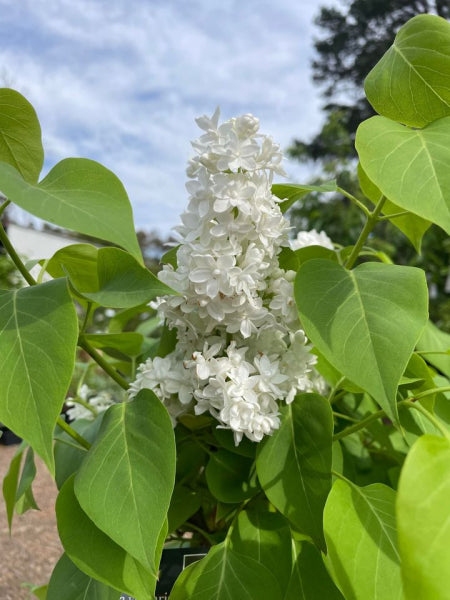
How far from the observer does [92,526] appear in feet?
1.57

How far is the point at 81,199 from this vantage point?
0.43 m

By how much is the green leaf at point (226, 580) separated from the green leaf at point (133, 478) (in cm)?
13

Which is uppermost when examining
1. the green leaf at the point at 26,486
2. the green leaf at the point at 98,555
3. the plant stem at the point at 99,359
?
the plant stem at the point at 99,359

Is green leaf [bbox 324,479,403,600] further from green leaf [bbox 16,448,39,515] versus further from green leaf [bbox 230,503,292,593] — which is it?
green leaf [bbox 16,448,39,515]

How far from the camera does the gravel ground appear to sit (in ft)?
6.84

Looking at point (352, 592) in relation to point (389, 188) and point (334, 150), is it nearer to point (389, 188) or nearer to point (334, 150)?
point (389, 188)

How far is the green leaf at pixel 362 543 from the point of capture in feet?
1.39

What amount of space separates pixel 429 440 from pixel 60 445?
0.49m

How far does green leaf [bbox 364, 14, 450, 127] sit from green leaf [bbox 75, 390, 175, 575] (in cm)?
34

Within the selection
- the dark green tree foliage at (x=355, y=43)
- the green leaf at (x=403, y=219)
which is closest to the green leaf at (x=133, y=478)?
the green leaf at (x=403, y=219)

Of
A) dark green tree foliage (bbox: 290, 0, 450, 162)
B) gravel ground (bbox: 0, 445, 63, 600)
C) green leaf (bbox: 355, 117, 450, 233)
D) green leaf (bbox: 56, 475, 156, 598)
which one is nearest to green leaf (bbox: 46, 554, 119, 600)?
green leaf (bbox: 56, 475, 156, 598)

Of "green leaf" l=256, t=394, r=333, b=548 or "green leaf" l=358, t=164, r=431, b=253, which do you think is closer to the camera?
"green leaf" l=256, t=394, r=333, b=548

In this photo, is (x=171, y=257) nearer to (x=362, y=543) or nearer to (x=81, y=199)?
(x=81, y=199)

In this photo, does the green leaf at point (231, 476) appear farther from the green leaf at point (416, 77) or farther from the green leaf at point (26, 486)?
the green leaf at point (416, 77)
